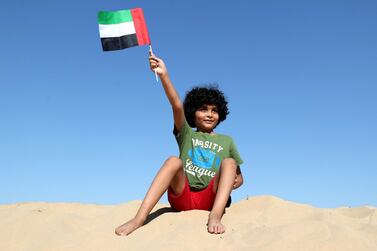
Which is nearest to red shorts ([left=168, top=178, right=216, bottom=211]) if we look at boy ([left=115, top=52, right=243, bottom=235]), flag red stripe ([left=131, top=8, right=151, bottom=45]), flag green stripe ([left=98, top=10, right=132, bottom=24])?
boy ([left=115, top=52, right=243, bottom=235])

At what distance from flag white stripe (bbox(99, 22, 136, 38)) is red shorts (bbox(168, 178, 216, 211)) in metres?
1.81

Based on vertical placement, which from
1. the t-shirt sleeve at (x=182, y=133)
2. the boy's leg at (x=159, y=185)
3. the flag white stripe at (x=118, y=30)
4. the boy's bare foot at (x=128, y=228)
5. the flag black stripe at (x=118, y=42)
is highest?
the flag white stripe at (x=118, y=30)

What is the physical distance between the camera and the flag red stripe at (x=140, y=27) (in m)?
4.62

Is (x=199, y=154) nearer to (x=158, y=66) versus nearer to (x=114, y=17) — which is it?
(x=158, y=66)

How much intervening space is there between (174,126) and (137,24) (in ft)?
4.19

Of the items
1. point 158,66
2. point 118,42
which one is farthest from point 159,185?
point 118,42

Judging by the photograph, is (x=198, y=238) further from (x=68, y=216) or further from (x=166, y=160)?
(x=68, y=216)

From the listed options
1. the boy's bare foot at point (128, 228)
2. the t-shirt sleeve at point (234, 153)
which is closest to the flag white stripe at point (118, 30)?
the t-shirt sleeve at point (234, 153)

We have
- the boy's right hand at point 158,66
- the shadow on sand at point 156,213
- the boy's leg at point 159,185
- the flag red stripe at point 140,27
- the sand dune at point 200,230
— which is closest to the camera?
the sand dune at point 200,230

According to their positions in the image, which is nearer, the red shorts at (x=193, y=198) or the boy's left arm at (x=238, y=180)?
the red shorts at (x=193, y=198)

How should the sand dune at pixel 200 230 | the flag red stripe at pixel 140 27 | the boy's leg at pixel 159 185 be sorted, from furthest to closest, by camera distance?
the flag red stripe at pixel 140 27 < the boy's leg at pixel 159 185 < the sand dune at pixel 200 230

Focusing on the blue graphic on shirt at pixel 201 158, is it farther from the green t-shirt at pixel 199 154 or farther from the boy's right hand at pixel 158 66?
the boy's right hand at pixel 158 66

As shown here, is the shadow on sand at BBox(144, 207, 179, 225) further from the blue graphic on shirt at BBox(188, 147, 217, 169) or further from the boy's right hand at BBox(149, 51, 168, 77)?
the boy's right hand at BBox(149, 51, 168, 77)

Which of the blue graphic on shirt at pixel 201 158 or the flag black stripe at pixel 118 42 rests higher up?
the flag black stripe at pixel 118 42
